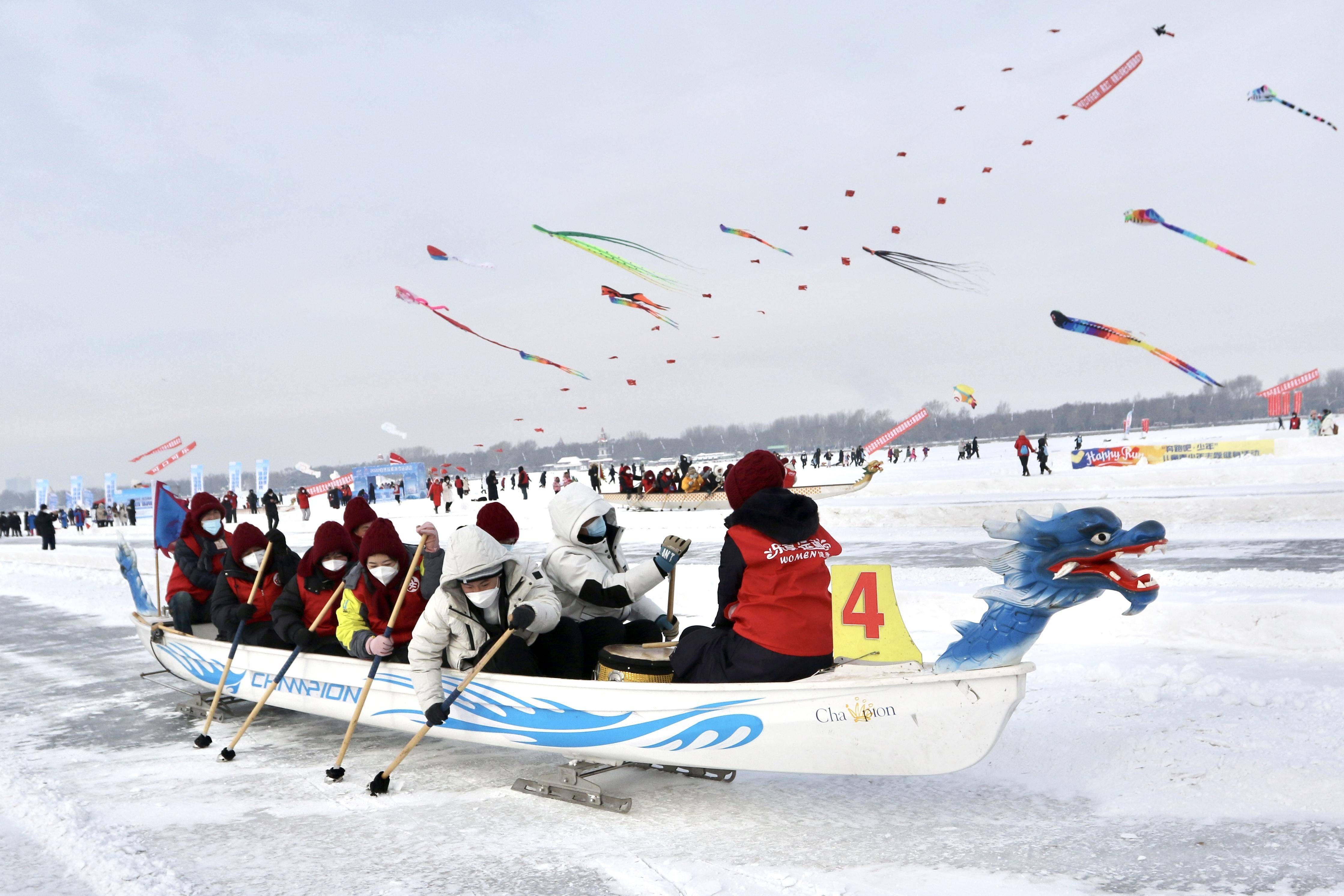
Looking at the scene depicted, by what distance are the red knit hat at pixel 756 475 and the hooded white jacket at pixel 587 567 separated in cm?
113

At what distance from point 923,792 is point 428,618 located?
2.68m

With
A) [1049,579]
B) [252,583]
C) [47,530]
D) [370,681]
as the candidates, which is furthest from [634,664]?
[47,530]

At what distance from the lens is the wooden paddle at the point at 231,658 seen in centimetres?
607

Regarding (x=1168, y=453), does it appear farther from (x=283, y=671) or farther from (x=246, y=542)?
(x=283, y=671)

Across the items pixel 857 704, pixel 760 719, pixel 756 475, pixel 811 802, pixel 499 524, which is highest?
pixel 756 475

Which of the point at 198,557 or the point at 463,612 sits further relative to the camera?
the point at 198,557

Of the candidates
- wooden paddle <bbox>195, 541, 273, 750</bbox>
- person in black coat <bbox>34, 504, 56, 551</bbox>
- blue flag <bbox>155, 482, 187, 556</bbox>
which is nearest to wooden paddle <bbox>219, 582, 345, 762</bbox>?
wooden paddle <bbox>195, 541, 273, 750</bbox>

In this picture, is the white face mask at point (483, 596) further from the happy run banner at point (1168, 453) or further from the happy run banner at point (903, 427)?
the happy run banner at point (1168, 453)

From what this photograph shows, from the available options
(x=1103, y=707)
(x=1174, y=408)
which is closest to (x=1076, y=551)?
(x=1103, y=707)

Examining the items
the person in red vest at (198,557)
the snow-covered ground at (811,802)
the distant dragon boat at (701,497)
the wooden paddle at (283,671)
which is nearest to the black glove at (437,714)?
the snow-covered ground at (811,802)

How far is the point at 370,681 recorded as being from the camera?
5324 millimetres

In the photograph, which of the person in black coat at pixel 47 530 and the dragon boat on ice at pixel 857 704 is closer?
the dragon boat on ice at pixel 857 704

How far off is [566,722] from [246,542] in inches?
144

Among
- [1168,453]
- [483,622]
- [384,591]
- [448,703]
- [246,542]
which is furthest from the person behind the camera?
[1168,453]
